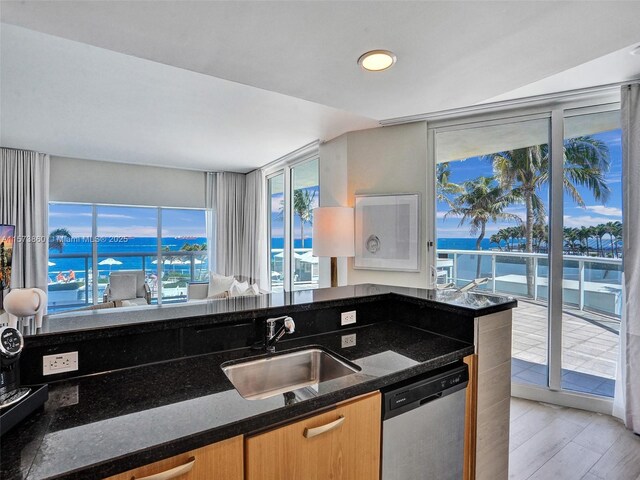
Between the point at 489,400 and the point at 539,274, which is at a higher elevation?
the point at 539,274

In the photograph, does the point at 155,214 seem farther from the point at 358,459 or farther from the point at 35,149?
the point at 358,459

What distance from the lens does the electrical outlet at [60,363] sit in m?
1.09

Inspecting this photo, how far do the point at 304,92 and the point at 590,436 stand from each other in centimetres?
286

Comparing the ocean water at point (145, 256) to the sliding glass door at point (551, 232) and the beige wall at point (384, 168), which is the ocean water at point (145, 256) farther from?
the beige wall at point (384, 168)

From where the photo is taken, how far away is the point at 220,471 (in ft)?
2.80

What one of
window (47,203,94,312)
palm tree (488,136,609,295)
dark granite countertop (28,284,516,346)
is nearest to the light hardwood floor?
palm tree (488,136,609,295)

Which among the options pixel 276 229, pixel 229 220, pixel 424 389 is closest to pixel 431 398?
pixel 424 389

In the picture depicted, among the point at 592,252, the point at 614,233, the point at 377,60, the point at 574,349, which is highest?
the point at 377,60

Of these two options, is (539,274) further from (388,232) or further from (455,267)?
(388,232)

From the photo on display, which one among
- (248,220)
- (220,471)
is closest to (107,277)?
(248,220)

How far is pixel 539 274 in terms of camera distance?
2.68m

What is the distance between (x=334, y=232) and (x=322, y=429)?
231 cm

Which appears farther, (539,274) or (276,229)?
(276,229)

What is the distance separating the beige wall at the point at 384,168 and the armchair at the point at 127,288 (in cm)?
341
